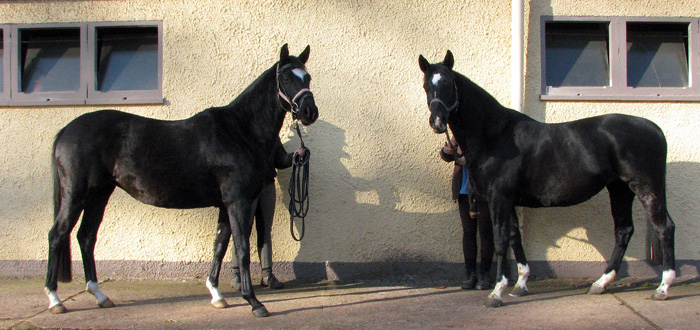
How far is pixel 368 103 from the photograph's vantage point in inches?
218

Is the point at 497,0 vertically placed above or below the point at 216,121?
above

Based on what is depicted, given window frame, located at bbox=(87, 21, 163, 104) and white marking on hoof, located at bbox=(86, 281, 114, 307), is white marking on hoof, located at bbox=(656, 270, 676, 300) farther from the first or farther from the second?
window frame, located at bbox=(87, 21, 163, 104)

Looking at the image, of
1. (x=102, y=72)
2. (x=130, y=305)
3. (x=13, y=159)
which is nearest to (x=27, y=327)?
(x=130, y=305)

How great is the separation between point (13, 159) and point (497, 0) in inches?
210

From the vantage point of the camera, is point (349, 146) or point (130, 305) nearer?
point (130, 305)

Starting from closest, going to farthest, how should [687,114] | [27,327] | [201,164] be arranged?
1. [27,327]
2. [201,164]
3. [687,114]

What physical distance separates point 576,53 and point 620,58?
1.39 feet

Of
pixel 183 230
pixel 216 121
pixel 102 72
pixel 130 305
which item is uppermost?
pixel 102 72

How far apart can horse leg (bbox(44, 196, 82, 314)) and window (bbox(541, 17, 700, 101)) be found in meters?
4.49

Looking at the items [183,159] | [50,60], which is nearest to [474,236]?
[183,159]

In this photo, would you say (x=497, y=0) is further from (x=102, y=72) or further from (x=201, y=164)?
(x=102, y=72)

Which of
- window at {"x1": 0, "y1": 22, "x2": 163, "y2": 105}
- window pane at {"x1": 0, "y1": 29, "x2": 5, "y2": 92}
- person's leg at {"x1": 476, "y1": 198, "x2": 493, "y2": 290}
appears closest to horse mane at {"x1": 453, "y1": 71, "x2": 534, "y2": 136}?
person's leg at {"x1": 476, "y1": 198, "x2": 493, "y2": 290}

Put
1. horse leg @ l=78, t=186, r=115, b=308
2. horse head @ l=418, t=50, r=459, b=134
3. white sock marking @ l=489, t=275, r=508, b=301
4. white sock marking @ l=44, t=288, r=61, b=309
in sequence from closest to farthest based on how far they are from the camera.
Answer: horse head @ l=418, t=50, r=459, b=134 < white sock marking @ l=44, t=288, r=61, b=309 < white sock marking @ l=489, t=275, r=508, b=301 < horse leg @ l=78, t=186, r=115, b=308

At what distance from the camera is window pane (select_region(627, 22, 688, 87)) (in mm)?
5551
